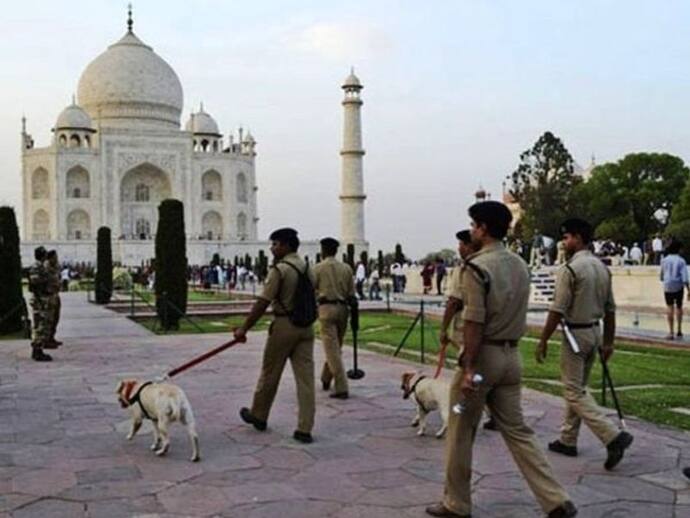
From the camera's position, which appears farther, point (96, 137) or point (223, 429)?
point (96, 137)

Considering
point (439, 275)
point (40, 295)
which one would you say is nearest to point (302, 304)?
point (40, 295)

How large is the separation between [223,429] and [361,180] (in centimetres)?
4506

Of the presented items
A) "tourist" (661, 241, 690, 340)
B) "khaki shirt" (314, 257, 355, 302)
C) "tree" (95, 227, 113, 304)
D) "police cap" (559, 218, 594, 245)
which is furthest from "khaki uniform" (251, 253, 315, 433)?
"tree" (95, 227, 113, 304)

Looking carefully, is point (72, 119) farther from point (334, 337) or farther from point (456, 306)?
point (456, 306)

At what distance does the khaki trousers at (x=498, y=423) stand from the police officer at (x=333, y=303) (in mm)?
3194

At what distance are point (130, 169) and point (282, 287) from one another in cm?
5464

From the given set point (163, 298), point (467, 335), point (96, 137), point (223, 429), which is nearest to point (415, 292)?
point (163, 298)

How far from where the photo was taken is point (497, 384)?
3773mm

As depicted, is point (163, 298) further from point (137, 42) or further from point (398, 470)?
point (137, 42)

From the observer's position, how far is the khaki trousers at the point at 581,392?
4648 mm

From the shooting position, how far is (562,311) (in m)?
4.86

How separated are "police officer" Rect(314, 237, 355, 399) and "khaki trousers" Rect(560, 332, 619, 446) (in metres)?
2.42

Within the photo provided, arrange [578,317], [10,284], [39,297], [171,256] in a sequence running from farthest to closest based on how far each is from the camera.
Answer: [171,256] < [10,284] < [39,297] < [578,317]

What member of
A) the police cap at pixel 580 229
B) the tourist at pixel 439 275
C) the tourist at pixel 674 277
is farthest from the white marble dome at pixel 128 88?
the police cap at pixel 580 229
